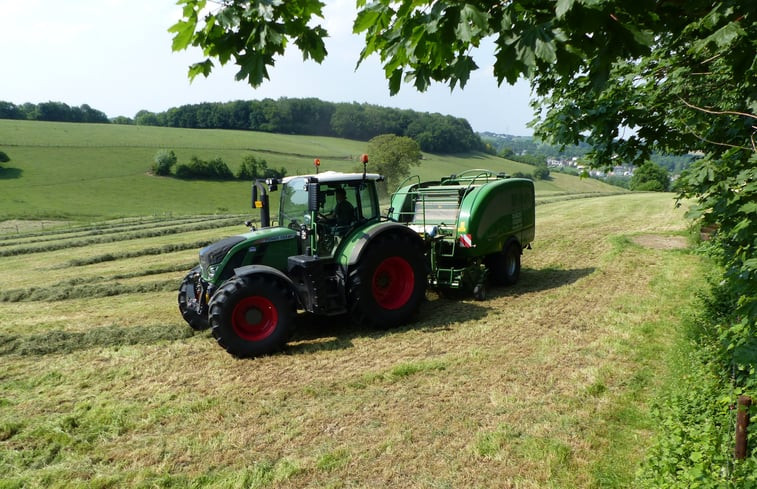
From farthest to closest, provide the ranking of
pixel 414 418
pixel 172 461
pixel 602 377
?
pixel 602 377 → pixel 414 418 → pixel 172 461

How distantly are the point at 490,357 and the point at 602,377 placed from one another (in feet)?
4.23

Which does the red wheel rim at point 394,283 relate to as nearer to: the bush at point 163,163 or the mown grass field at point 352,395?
the mown grass field at point 352,395

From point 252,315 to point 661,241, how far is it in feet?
42.5

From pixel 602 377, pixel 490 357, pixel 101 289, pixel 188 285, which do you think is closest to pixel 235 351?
pixel 188 285

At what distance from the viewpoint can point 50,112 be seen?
78.8 m

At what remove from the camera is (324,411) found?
195 inches

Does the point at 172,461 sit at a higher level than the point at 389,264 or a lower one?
lower

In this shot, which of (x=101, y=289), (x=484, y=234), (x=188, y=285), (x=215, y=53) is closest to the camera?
(x=215, y=53)

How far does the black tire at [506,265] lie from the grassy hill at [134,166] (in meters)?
19.4

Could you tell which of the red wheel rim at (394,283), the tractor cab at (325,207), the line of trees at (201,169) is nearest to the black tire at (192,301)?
the tractor cab at (325,207)

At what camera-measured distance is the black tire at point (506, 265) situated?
995 cm

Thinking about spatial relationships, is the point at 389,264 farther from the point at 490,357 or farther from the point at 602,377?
the point at 602,377

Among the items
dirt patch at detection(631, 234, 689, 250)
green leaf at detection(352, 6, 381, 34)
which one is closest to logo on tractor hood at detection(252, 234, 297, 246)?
green leaf at detection(352, 6, 381, 34)

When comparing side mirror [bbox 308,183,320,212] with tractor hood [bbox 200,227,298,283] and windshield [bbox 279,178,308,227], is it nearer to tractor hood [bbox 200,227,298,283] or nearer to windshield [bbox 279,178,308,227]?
windshield [bbox 279,178,308,227]
